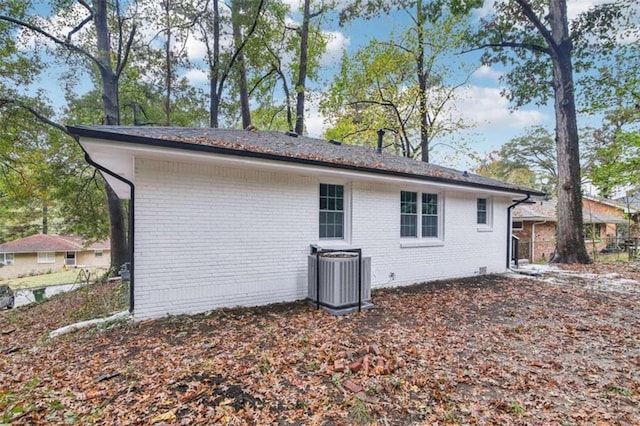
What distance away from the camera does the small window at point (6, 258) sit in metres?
26.4

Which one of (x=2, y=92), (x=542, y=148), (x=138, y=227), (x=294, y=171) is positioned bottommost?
(x=138, y=227)

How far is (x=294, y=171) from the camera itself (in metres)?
6.02

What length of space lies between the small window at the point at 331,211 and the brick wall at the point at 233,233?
0.69ft

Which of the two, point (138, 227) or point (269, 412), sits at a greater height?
point (138, 227)

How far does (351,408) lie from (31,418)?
9.04 ft

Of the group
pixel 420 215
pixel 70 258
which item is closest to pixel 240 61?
pixel 420 215

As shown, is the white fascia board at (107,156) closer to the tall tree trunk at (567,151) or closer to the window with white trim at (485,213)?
the window with white trim at (485,213)

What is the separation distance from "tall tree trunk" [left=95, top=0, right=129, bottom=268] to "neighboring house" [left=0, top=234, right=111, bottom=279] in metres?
18.5

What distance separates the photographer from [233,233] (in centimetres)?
562

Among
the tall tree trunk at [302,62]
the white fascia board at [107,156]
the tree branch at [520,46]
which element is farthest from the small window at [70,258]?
the tree branch at [520,46]

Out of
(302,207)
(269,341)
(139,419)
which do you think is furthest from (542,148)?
(139,419)

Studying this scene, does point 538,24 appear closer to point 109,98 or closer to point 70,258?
point 109,98

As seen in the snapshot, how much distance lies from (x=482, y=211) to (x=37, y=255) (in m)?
35.5

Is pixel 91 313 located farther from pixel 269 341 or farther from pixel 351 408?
pixel 351 408
